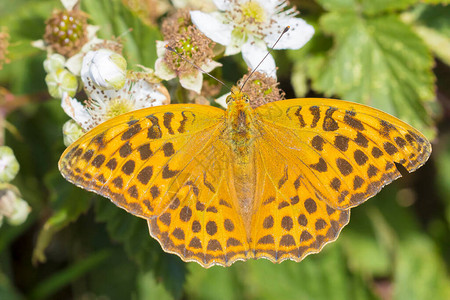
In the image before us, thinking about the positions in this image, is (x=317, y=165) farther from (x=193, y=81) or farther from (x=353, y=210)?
(x=353, y=210)

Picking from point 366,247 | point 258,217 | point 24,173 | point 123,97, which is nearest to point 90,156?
point 123,97

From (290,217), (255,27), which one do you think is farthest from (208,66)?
(290,217)

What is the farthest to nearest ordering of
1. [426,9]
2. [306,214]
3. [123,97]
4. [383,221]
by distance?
1. [383,221]
2. [426,9]
3. [123,97]
4. [306,214]

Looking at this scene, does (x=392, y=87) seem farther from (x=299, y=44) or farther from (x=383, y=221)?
(x=383, y=221)

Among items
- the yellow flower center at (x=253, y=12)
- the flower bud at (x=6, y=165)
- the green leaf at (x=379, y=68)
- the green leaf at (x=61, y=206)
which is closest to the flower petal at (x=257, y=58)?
the yellow flower center at (x=253, y=12)

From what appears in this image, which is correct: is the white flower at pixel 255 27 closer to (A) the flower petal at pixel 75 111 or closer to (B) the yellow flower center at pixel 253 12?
(B) the yellow flower center at pixel 253 12

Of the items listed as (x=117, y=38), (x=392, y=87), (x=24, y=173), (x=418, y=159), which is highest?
(x=117, y=38)

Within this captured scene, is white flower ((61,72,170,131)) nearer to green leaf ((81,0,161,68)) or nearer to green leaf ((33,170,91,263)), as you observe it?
green leaf ((81,0,161,68))

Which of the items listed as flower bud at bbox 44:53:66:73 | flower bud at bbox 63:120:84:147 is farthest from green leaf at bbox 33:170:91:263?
flower bud at bbox 44:53:66:73
